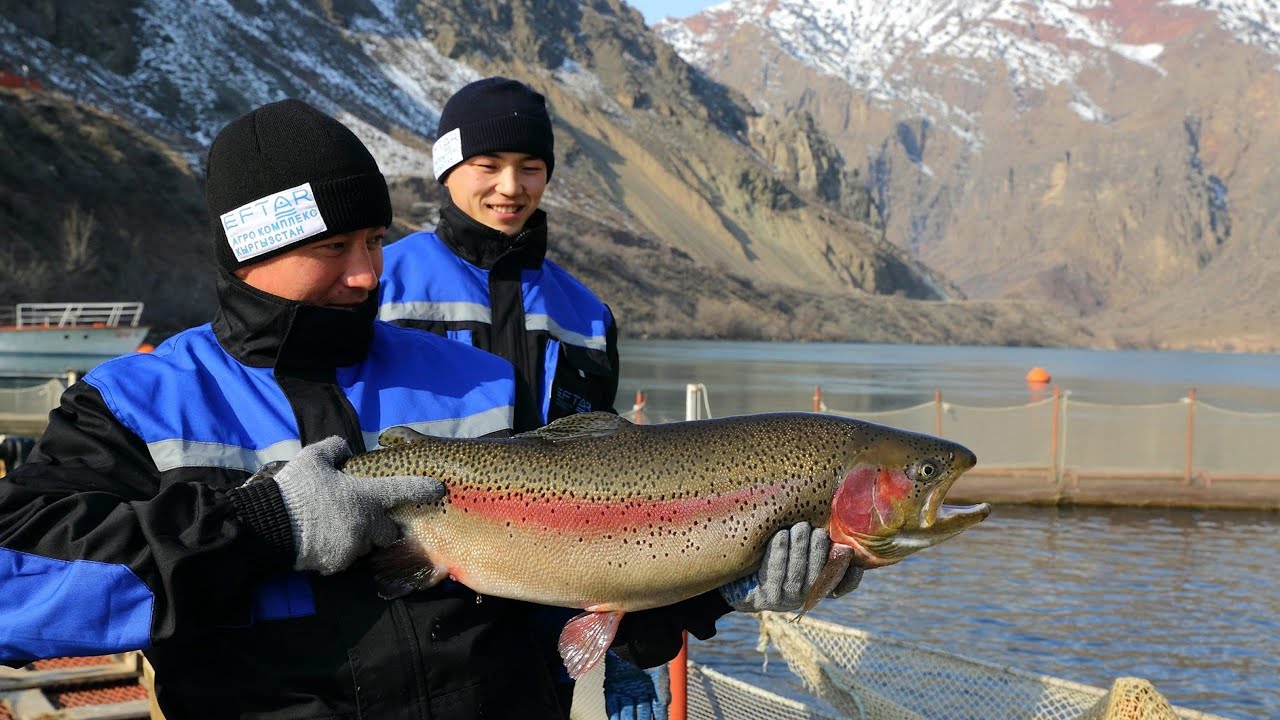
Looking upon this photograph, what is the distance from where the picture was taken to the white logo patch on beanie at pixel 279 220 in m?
2.88

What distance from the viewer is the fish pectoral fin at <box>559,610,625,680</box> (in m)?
3.07

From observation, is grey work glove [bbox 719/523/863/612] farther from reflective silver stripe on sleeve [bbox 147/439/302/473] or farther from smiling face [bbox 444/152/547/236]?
smiling face [bbox 444/152/547/236]

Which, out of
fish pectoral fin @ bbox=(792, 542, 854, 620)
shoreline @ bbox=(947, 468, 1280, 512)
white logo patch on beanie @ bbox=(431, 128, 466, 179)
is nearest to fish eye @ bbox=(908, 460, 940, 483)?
fish pectoral fin @ bbox=(792, 542, 854, 620)

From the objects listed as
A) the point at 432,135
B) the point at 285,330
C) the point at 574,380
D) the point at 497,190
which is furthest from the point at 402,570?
the point at 432,135

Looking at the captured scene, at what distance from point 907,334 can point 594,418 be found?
166 meters

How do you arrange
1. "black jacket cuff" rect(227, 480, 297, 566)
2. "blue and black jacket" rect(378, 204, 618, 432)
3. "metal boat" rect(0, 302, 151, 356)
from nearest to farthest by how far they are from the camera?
"black jacket cuff" rect(227, 480, 297, 566), "blue and black jacket" rect(378, 204, 618, 432), "metal boat" rect(0, 302, 151, 356)

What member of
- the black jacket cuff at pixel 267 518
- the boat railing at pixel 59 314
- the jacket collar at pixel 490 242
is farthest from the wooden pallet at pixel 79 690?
the boat railing at pixel 59 314

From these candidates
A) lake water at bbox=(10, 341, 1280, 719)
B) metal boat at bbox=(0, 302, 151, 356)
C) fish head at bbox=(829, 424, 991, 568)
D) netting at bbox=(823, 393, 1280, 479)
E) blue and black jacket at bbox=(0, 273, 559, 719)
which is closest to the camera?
blue and black jacket at bbox=(0, 273, 559, 719)

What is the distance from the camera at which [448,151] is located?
4.87 meters

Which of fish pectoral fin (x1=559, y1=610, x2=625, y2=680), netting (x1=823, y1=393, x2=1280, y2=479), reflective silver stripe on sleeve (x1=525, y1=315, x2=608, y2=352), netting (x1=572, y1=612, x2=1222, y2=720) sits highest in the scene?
reflective silver stripe on sleeve (x1=525, y1=315, x2=608, y2=352)

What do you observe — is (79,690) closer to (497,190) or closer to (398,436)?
(497,190)

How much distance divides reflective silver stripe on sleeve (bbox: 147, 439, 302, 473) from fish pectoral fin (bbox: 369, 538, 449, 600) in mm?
294

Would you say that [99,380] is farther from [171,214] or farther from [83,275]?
[171,214]

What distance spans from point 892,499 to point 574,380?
145 centimetres
